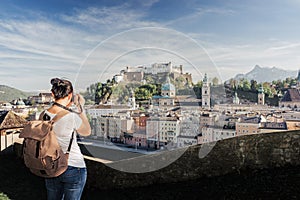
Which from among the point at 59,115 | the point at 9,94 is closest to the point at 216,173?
the point at 59,115

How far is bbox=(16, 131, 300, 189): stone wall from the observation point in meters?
2.04

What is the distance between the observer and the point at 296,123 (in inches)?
90.7

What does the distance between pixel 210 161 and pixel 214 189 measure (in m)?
0.27

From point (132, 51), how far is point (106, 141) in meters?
0.59

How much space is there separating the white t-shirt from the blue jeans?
0.03m

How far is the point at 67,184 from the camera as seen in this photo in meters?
0.92

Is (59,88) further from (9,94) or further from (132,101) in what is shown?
(9,94)

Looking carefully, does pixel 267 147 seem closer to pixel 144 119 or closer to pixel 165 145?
pixel 165 145

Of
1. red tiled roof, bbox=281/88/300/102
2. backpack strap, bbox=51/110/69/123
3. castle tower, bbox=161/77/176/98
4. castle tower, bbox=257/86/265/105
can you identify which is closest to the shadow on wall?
castle tower, bbox=161/77/176/98

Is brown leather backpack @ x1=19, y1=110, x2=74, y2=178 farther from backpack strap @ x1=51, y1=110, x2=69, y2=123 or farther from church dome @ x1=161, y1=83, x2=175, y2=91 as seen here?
church dome @ x1=161, y1=83, x2=175, y2=91

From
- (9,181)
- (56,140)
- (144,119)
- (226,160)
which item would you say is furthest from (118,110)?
(9,181)

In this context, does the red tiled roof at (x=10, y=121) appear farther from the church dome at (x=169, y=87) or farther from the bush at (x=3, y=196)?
the church dome at (x=169, y=87)

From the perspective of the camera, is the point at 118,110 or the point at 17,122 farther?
the point at 17,122

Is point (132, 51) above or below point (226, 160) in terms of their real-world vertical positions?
above
